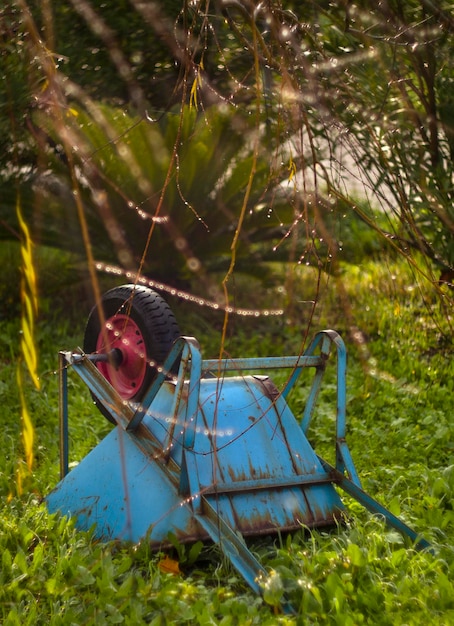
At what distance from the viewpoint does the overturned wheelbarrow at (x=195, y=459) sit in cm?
299

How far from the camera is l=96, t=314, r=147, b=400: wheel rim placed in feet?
11.9

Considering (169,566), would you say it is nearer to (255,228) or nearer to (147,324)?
(147,324)

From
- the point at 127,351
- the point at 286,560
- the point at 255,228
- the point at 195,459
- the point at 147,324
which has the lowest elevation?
the point at 286,560

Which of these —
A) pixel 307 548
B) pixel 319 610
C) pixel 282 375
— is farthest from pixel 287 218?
pixel 319 610

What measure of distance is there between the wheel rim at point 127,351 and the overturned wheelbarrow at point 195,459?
12 millimetres

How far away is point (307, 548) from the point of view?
9.99 ft

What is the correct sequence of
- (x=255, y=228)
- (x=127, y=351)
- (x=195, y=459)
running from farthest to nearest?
(x=255, y=228) < (x=127, y=351) < (x=195, y=459)

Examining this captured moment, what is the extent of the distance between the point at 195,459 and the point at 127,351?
82cm

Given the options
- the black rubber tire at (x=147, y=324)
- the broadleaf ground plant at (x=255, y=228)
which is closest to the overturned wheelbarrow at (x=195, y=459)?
the black rubber tire at (x=147, y=324)

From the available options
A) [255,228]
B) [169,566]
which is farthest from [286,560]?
[255,228]

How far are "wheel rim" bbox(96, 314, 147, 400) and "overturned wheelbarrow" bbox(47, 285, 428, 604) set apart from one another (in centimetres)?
1

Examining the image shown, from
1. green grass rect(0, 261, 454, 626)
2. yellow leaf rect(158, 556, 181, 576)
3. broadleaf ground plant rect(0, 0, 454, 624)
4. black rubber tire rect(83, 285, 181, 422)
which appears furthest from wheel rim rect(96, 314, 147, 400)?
yellow leaf rect(158, 556, 181, 576)

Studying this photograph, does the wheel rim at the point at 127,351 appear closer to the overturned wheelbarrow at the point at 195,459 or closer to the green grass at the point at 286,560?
the overturned wheelbarrow at the point at 195,459

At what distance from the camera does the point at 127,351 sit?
147 inches
